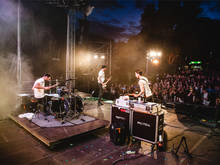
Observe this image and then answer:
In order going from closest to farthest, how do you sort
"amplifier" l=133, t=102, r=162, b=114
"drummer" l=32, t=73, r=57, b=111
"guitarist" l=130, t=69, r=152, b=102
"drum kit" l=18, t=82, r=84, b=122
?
"amplifier" l=133, t=102, r=162, b=114
"guitarist" l=130, t=69, r=152, b=102
"drum kit" l=18, t=82, r=84, b=122
"drummer" l=32, t=73, r=57, b=111

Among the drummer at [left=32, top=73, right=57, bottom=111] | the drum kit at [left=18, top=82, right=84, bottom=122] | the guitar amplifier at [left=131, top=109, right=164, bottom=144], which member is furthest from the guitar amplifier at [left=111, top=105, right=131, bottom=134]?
the drummer at [left=32, top=73, right=57, bottom=111]

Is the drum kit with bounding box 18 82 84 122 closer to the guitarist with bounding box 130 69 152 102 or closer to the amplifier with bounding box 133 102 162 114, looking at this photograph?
the guitarist with bounding box 130 69 152 102

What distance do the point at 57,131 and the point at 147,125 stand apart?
89.4 inches

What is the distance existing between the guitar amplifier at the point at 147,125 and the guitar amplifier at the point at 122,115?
0.14m

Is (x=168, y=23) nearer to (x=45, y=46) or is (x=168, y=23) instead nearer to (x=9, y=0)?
(x=45, y=46)

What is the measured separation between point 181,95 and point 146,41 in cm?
1414

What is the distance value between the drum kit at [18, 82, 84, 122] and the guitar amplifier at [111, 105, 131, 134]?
1.47 metres

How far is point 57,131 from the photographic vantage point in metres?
4.01

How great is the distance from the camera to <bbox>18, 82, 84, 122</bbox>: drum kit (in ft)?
15.9

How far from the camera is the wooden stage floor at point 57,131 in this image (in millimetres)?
3545

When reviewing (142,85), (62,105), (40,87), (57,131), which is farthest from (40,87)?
(142,85)

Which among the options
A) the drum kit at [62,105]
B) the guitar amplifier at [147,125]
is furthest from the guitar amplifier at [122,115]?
the drum kit at [62,105]

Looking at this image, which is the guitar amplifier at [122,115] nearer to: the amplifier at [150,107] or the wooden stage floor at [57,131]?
the amplifier at [150,107]

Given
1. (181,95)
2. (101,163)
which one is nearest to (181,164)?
(101,163)
